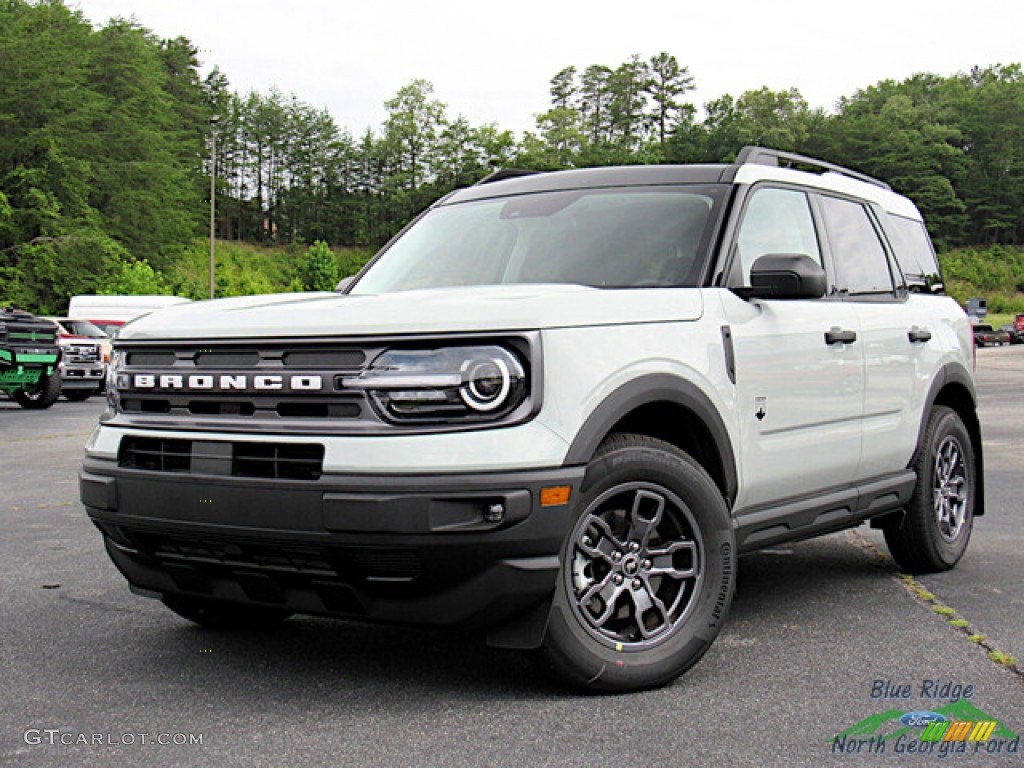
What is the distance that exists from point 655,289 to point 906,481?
2.16 meters

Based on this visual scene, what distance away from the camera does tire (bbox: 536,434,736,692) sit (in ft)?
12.2

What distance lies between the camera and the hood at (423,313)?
11.8 ft

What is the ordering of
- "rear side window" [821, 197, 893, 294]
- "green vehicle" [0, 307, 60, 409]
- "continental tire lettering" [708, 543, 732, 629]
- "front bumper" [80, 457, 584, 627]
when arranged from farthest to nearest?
"green vehicle" [0, 307, 60, 409]
"rear side window" [821, 197, 893, 294]
"continental tire lettering" [708, 543, 732, 629]
"front bumper" [80, 457, 584, 627]

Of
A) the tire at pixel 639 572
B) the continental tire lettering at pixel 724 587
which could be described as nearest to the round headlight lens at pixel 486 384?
the tire at pixel 639 572

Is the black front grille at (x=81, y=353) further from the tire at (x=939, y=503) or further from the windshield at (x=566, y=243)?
the tire at (x=939, y=503)

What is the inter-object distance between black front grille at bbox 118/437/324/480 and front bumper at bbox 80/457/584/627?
40 millimetres

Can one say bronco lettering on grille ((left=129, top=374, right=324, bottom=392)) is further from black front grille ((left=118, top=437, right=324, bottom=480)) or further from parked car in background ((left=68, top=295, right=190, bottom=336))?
parked car in background ((left=68, top=295, right=190, bottom=336))

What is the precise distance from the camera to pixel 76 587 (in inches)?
225

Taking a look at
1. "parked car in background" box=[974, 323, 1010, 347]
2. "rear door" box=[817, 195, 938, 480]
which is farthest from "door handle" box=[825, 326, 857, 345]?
"parked car in background" box=[974, 323, 1010, 347]

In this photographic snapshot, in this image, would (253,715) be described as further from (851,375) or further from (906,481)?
(906,481)

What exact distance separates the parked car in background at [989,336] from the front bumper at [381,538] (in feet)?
228

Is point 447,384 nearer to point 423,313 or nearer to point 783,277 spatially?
point 423,313

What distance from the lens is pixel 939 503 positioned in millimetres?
6152
